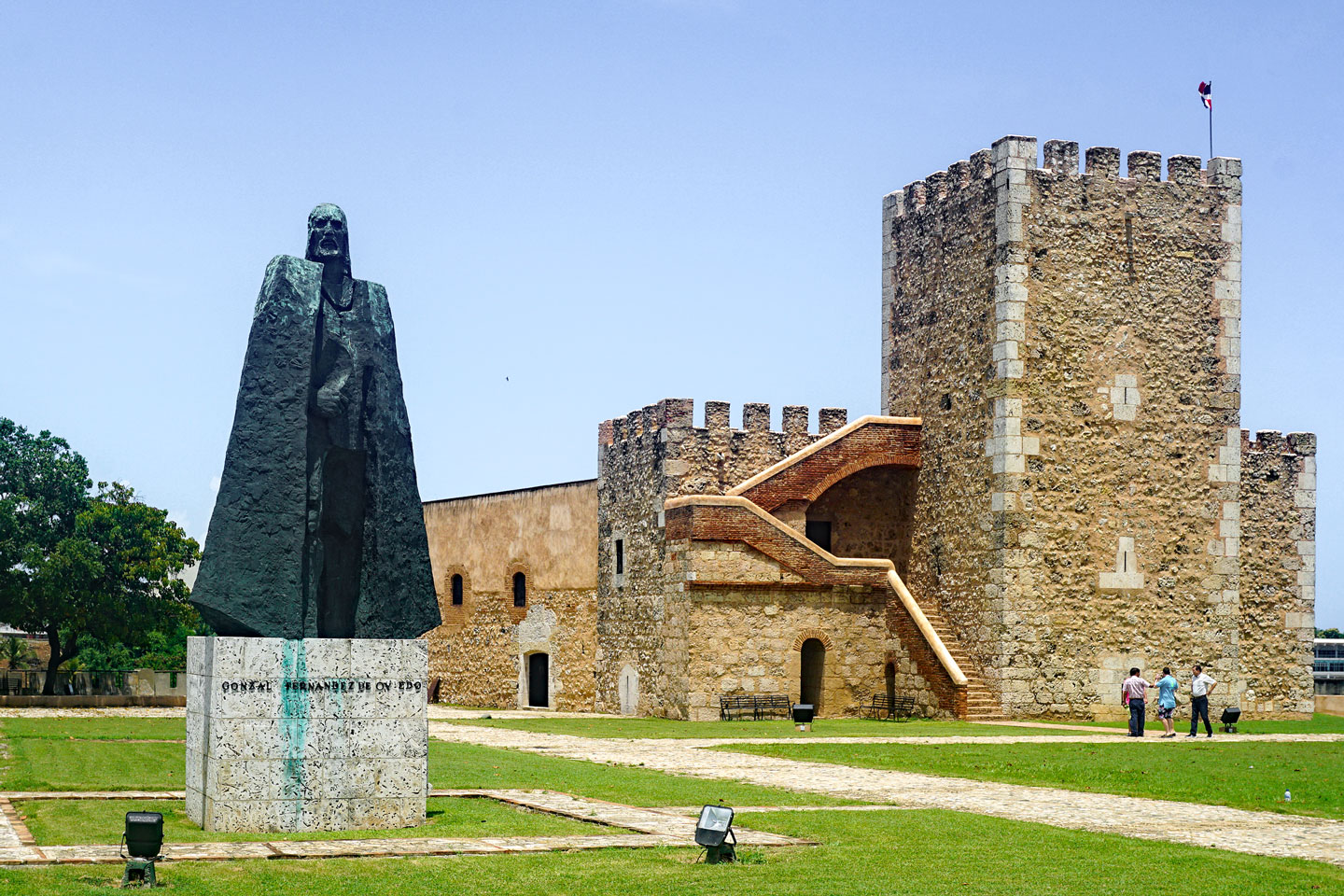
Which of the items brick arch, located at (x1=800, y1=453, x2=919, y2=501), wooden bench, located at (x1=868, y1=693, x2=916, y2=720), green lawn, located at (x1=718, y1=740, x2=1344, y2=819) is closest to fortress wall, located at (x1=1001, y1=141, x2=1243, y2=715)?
wooden bench, located at (x1=868, y1=693, x2=916, y2=720)

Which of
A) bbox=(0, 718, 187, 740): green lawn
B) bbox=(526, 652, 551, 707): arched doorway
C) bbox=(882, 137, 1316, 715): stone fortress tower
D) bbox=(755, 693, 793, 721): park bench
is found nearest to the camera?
bbox=(0, 718, 187, 740): green lawn

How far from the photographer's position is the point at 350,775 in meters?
11.5

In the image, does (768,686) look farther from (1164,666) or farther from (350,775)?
(350,775)

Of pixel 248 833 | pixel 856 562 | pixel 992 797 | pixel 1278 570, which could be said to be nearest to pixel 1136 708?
pixel 856 562

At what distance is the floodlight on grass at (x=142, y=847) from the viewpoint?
907 cm

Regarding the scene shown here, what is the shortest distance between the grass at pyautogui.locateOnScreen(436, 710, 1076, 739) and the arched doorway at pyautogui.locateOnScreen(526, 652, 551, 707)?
6.82 meters

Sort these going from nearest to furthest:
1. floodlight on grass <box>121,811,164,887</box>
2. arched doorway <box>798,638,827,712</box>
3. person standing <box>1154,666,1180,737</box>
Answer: floodlight on grass <box>121,811,164,887</box>, person standing <box>1154,666,1180,737</box>, arched doorway <box>798,638,827,712</box>

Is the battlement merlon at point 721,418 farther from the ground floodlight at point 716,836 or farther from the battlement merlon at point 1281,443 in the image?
the ground floodlight at point 716,836

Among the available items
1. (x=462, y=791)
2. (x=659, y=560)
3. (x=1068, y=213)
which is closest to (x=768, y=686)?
(x=659, y=560)

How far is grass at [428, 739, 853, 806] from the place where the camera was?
14594 mm

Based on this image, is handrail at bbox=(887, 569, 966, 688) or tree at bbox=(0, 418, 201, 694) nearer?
handrail at bbox=(887, 569, 966, 688)

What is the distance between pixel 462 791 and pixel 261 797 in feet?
10.8

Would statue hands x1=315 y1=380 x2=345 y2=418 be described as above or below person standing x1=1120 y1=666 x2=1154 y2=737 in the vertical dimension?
above

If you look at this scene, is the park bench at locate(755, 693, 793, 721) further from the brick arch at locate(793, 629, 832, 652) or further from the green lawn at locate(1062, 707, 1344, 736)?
the green lawn at locate(1062, 707, 1344, 736)
